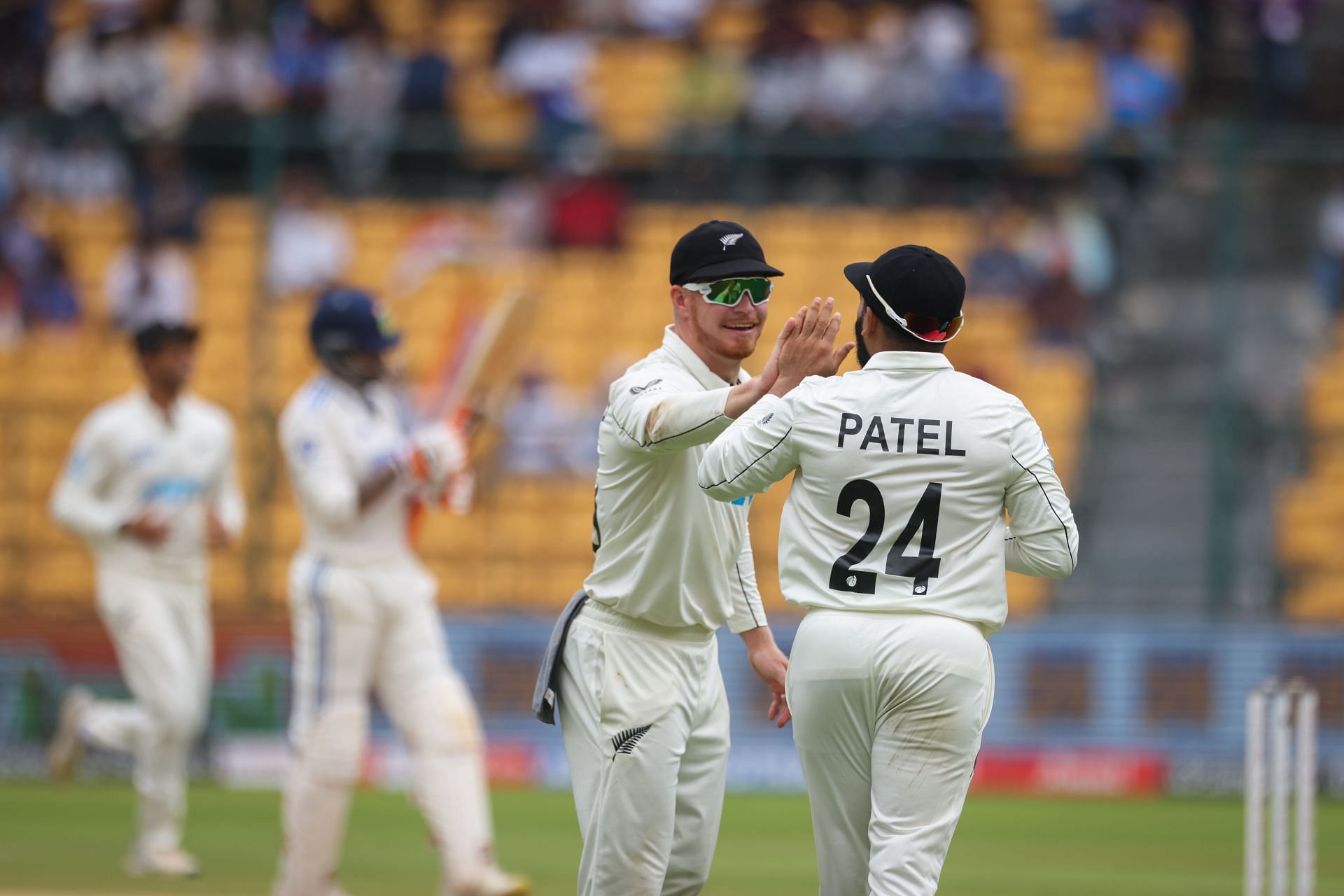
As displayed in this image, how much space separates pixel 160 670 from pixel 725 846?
3.29m

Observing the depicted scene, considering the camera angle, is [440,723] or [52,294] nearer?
[440,723]

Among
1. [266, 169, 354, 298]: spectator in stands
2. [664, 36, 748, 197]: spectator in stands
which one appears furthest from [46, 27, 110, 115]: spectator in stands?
[664, 36, 748, 197]: spectator in stands

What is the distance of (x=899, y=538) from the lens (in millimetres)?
5090

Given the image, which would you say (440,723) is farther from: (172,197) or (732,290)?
(172,197)

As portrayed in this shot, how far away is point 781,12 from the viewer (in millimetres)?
17375

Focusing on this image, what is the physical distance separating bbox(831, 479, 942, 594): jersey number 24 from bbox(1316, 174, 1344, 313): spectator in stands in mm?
11263

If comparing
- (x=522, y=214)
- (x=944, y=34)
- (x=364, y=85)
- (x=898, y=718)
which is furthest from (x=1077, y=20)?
(x=898, y=718)

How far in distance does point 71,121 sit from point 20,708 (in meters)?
4.72

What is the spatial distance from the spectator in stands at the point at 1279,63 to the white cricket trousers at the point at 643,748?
1351 cm

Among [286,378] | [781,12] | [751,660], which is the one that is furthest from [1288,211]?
[751,660]

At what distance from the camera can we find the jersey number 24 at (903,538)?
16.7 ft

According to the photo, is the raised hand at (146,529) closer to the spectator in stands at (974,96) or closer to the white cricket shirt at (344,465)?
the white cricket shirt at (344,465)

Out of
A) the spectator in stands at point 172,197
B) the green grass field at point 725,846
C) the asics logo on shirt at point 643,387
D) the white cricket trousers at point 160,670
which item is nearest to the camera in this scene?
the asics logo on shirt at point 643,387

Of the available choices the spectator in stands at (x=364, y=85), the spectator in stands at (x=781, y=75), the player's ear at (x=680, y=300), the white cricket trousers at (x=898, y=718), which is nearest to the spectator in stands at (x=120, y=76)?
the spectator in stands at (x=364, y=85)
